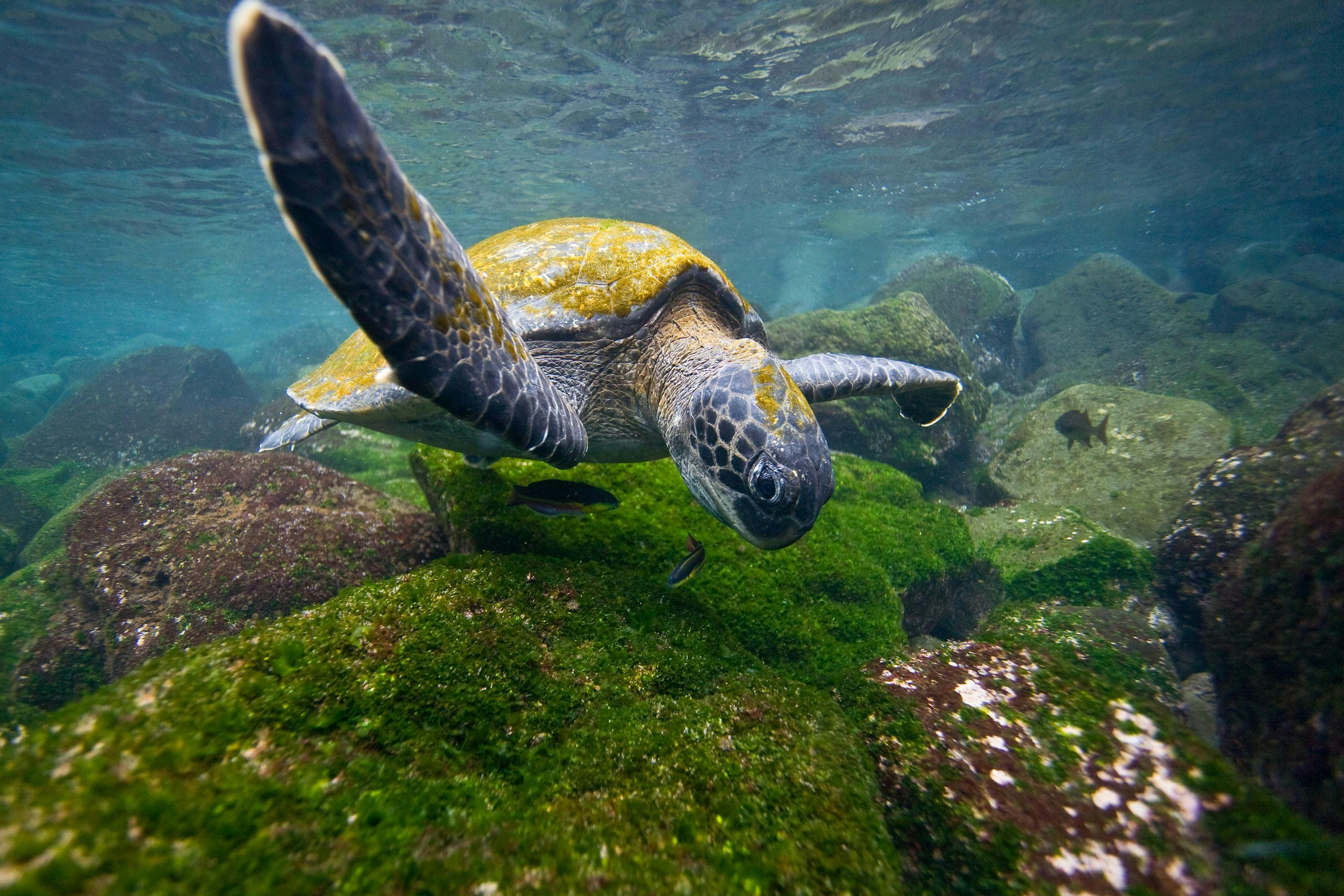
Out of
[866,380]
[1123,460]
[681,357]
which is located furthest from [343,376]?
[1123,460]

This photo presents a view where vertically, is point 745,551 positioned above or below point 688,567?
below

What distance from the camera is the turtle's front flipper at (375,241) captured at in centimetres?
138

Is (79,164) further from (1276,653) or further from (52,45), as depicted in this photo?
(1276,653)

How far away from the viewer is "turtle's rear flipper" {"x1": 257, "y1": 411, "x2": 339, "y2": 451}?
13.1 ft

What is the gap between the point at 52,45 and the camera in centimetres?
1133

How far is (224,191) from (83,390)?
33.5ft

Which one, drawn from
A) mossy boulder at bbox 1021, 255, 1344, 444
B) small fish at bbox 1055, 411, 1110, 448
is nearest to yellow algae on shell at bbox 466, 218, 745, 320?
small fish at bbox 1055, 411, 1110, 448

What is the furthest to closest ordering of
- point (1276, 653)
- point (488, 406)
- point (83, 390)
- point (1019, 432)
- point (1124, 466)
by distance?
1. point (83, 390)
2. point (1019, 432)
3. point (1124, 466)
4. point (488, 406)
5. point (1276, 653)

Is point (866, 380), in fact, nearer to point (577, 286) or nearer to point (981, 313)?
point (577, 286)

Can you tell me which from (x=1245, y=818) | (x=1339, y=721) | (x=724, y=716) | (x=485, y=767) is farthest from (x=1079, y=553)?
(x=485, y=767)

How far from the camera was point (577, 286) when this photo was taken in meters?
3.42

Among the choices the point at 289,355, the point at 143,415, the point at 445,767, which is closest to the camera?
the point at 445,767

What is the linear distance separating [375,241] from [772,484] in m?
2.05

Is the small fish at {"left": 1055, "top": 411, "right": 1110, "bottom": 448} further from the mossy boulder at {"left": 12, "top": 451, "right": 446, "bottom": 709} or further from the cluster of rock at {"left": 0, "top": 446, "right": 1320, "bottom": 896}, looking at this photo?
the mossy boulder at {"left": 12, "top": 451, "right": 446, "bottom": 709}
